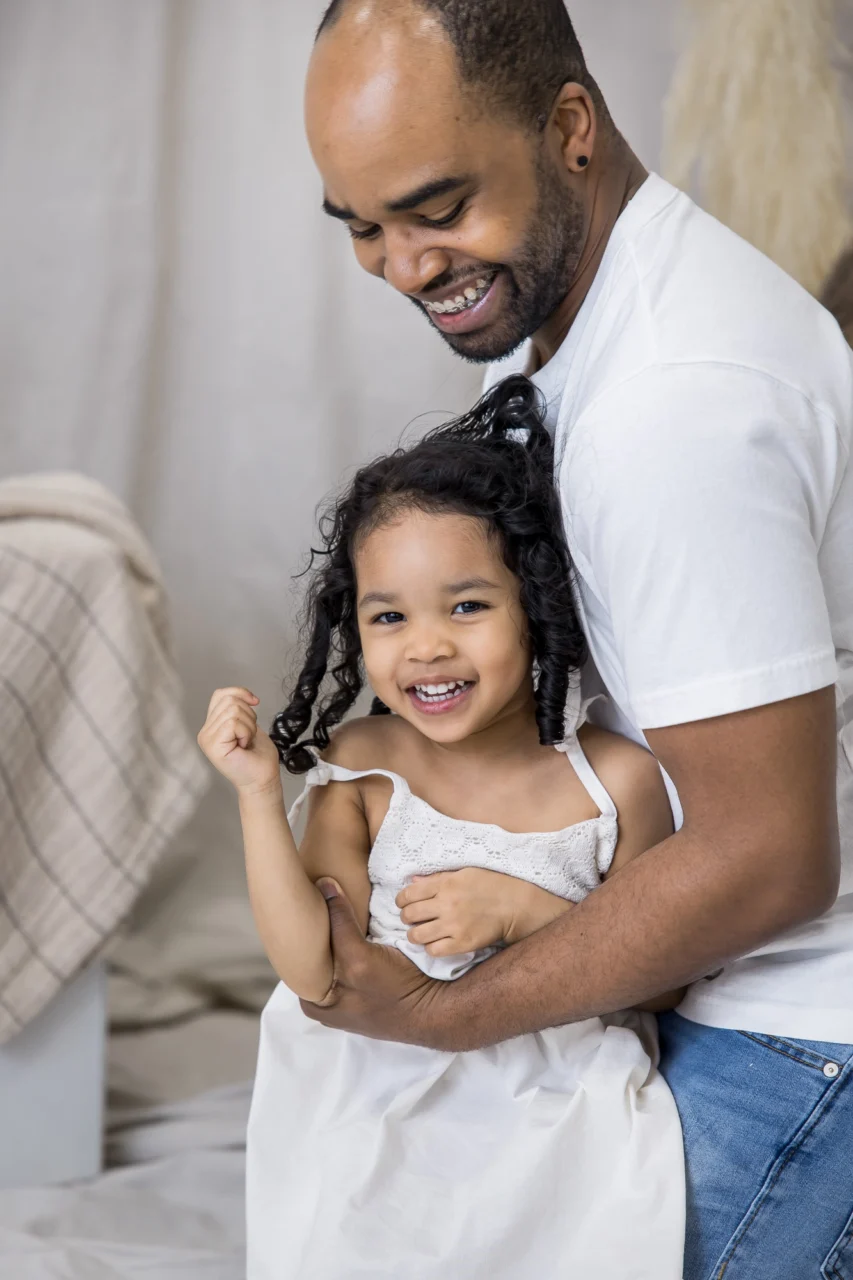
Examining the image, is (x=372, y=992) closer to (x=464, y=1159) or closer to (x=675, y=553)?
(x=464, y=1159)

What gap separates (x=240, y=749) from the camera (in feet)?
4.00

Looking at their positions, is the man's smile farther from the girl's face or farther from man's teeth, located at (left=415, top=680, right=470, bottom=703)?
man's teeth, located at (left=415, top=680, right=470, bottom=703)

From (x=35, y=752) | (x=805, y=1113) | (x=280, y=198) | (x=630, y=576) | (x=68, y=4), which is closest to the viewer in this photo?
(x=630, y=576)

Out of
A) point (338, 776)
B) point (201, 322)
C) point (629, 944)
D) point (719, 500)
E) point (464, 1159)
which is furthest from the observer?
point (201, 322)

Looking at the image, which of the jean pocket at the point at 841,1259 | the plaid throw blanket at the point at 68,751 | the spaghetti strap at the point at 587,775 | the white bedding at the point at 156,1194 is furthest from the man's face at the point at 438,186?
the white bedding at the point at 156,1194

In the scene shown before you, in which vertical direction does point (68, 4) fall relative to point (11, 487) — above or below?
above

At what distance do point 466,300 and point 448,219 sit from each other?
0.08 metres

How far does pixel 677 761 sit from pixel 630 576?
0.15 metres

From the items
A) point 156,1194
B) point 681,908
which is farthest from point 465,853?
point 156,1194

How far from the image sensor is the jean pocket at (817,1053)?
1.13 meters

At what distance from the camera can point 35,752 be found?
5.68ft

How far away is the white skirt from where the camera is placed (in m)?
1.15

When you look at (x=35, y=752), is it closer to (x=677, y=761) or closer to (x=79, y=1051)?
(x=79, y=1051)

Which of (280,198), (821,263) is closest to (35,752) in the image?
(280,198)
